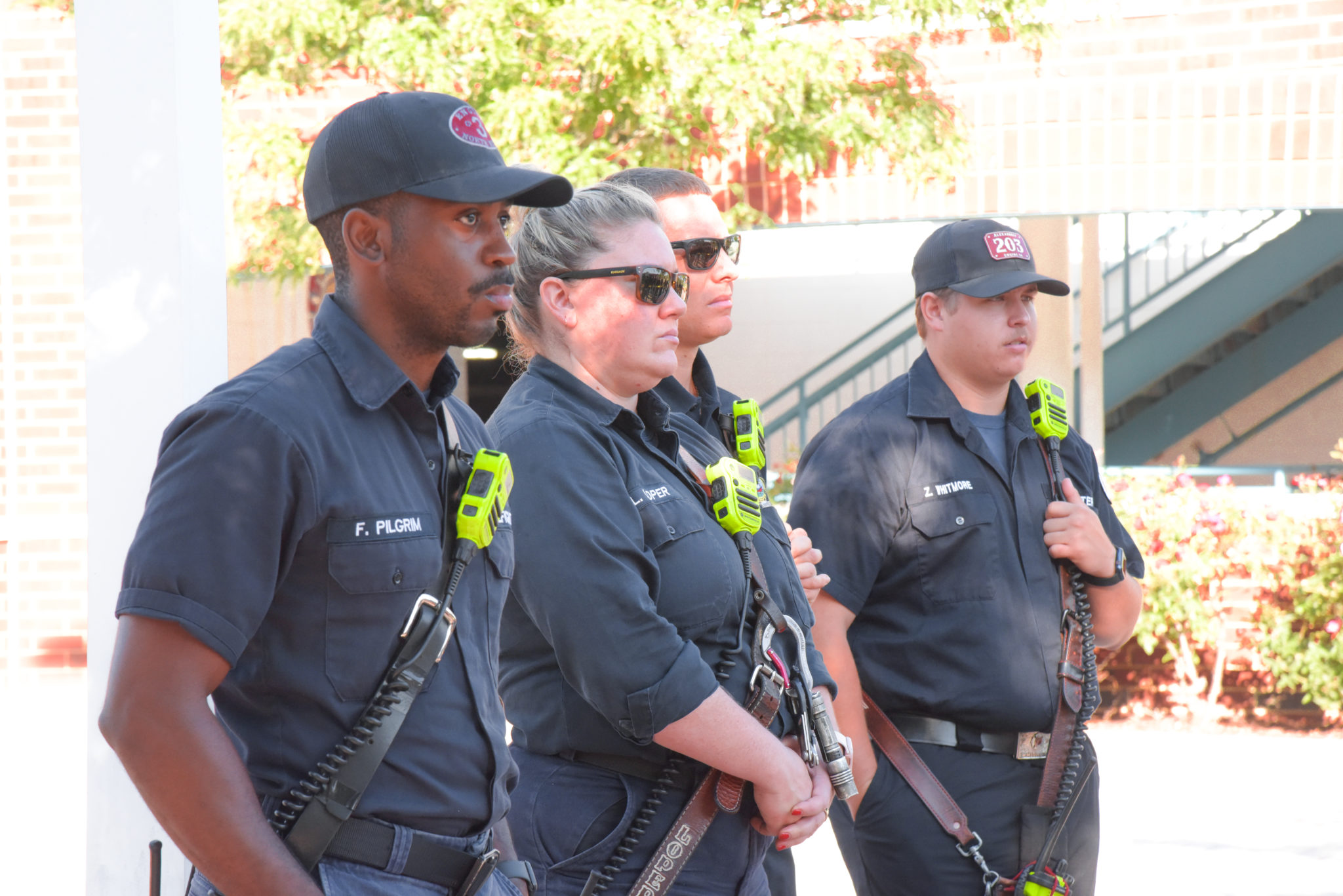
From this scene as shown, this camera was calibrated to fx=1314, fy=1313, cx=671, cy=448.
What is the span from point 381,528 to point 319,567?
100 mm

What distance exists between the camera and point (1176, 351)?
14328mm

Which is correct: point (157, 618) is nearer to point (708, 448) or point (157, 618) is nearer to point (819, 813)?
point (819, 813)

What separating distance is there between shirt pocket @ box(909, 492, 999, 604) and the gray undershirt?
233mm

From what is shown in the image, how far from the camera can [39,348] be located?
8.63 m

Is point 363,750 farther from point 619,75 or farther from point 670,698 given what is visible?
point 619,75

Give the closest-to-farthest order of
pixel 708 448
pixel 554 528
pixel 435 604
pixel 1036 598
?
pixel 435 604, pixel 554 528, pixel 708 448, pixel 1036 598

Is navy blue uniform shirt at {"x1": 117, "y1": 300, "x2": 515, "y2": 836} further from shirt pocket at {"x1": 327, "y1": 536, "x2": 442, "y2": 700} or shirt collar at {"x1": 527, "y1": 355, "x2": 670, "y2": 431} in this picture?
shirt collar at {"x1": 527, "y1": 355, "x2": 670, "y2": 431}

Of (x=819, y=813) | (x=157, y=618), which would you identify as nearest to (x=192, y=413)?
(x=157, y=618)

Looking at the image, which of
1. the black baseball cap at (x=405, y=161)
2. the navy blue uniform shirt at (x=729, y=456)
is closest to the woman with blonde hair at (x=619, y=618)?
the navy blue uniform shirt at (x=729, y=456)

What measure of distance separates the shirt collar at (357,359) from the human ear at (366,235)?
0.09 meters

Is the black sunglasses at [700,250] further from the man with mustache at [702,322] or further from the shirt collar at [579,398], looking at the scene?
the shirt collar at [579,398]

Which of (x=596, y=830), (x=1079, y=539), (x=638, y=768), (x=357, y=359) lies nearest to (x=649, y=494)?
(x=638, y=768)

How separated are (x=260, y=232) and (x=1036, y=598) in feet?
19.5

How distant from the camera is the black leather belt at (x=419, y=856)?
1803 mm
